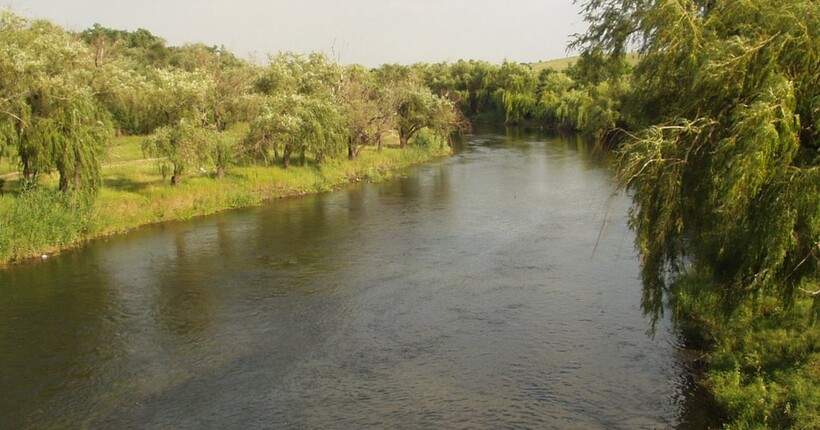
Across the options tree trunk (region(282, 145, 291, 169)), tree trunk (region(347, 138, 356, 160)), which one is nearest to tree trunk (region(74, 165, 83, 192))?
tree trunk (region(282, 145, 291, 169))

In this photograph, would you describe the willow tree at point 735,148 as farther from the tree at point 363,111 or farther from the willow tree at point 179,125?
the tree at point 363,111

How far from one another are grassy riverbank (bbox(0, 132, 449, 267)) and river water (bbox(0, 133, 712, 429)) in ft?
3.74

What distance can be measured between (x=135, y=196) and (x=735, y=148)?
28.1m

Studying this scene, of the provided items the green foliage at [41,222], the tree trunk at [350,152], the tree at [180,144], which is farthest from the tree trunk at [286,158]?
the green foliage at [41,222]

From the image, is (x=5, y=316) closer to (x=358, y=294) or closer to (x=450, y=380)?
(x=358, y=294)

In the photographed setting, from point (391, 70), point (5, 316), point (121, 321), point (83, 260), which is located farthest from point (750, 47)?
point (391, 70)

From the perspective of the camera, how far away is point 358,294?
2092cm

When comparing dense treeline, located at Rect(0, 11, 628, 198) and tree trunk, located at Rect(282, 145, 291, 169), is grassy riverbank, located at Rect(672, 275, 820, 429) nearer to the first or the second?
dense treeline, located at Rect(0, 11, 628, 198)

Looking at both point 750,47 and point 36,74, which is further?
point 36,74

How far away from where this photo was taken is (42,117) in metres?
26.3

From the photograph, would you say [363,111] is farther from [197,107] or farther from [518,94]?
[518,94]

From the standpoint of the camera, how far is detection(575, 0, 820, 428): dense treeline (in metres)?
9.62

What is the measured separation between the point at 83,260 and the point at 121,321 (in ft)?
24.5

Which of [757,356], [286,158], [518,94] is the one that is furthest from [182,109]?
[518,94]
